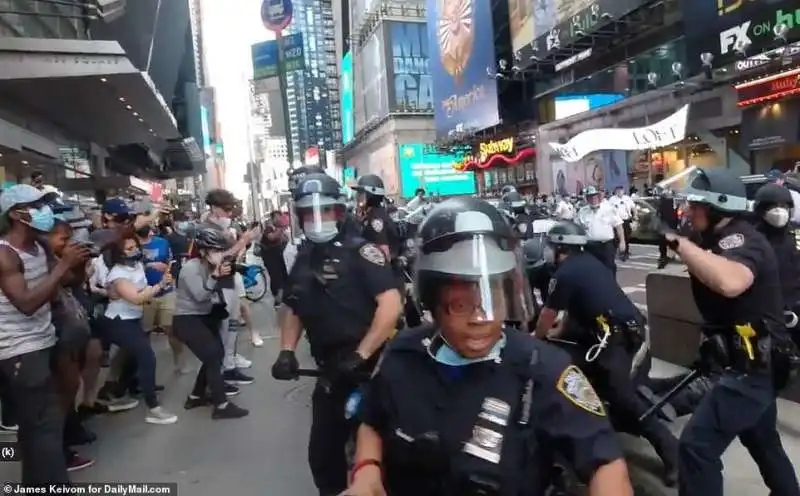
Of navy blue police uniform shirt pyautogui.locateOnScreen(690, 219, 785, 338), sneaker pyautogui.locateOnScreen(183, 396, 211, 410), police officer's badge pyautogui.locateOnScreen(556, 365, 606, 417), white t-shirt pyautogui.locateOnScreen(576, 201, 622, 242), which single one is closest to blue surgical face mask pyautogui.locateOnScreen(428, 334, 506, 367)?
police officer's badge pyautogui.locateOnScreen(556, 365, 606, 417)

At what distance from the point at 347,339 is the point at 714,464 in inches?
70.6

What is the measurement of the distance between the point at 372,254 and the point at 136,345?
10.3 ft

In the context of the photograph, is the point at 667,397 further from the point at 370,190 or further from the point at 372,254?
the point at 370,190

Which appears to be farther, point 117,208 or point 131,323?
point 117,208

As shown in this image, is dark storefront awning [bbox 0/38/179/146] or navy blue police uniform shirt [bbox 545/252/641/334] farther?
dark storefront awning [bbox 0/38/179/146]

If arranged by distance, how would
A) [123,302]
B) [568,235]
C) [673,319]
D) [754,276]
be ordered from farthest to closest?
[673,319]
[123,302]
[568,235]
[754,276]

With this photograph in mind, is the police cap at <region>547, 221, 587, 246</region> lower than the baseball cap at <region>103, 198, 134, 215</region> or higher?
lower

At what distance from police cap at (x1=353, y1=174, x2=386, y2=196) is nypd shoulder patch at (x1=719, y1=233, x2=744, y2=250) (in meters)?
4.98

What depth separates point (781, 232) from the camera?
164 inches

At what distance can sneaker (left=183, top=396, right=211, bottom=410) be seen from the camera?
6254 mm

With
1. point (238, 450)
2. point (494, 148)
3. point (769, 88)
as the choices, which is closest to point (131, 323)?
point (238, 450)

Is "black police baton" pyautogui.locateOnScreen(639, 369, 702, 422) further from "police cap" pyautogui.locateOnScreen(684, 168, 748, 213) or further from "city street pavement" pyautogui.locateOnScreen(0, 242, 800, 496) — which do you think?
"police cap" pyautogui.locateOnScreen(684, 168, 748, 213)

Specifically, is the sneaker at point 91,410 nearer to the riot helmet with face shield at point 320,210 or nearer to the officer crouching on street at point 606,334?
the riot helmet with face shield at point 320,210

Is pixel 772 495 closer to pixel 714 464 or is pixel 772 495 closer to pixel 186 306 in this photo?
pixel 714 464
